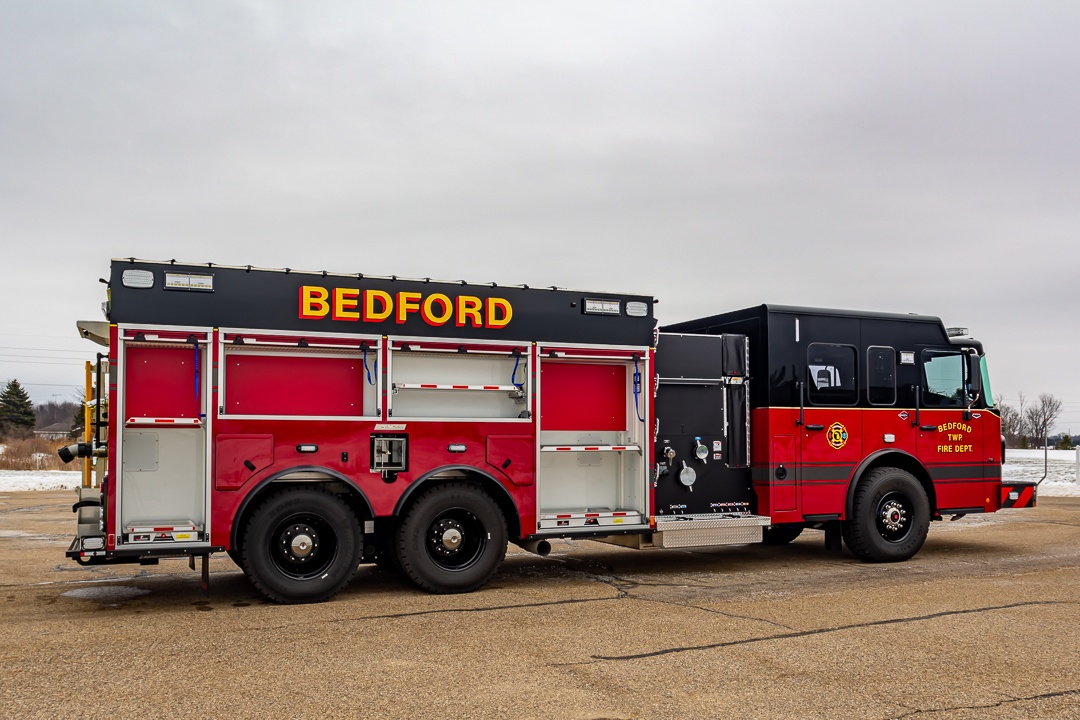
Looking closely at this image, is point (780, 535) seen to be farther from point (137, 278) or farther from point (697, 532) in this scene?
point (137, 278)

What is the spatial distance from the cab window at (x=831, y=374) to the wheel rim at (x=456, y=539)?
4464 millimetres

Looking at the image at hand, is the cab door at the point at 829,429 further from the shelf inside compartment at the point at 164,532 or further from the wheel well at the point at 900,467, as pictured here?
the shelf inside compartment at the point at 164,532

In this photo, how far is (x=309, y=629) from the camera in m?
7.55

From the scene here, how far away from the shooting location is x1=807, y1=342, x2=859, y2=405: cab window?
37.6 feet

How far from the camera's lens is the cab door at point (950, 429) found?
1202cm

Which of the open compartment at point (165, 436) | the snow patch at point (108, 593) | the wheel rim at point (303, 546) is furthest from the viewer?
the snow patch at point (108, 593)

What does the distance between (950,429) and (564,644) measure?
23.7 ft

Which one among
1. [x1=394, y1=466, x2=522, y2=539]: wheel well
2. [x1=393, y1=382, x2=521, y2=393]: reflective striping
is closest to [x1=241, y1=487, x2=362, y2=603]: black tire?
[x1=394, y1=466, x2=522, y2=539]: wheel well

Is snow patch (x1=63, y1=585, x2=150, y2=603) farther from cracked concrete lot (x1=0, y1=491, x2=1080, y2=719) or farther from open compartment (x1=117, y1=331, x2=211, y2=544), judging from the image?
open compartment (x1=117, y1=331, x2=211, y2=544)

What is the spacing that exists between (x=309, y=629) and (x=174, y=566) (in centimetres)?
457

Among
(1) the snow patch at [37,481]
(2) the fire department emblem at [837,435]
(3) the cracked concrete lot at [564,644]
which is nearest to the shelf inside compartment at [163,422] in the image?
(3) the cracked concrete lot at [564,644]

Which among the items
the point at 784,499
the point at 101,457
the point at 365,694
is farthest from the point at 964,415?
the point at 101,457

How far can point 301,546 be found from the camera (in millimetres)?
8680

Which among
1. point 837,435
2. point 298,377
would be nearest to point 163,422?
point 298,377
